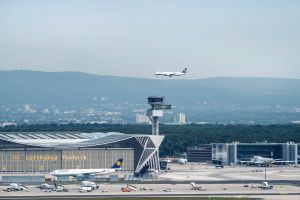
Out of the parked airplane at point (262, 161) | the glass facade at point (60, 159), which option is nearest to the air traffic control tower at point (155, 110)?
the glass facade at point (60, 159)

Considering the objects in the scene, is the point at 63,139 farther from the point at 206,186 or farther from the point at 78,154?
the point at 206,186

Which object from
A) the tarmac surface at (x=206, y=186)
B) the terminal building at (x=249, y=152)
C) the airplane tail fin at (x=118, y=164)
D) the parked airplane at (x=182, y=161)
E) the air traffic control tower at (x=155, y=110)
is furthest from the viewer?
the parked airplane at (x=182, y=161)

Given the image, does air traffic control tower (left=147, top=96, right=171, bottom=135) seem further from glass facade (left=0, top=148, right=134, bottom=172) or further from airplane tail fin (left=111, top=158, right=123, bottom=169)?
airplane tail fin (left=111, top=158, right=123, bottom=169)

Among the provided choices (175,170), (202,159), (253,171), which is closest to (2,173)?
(175,170)

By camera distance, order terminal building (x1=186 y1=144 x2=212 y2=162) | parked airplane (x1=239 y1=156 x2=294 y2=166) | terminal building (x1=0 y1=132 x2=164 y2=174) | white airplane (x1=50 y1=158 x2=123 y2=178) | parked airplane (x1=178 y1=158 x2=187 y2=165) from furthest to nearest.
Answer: terminal building (x1=186 y1=144 x2=212 y2=162) < parked airplane (x1=178 y1=158 x2=187 y2=165) < parked airplane (x1=239 y1=156 x2=294 y2=166) < terminal building (x1=0 y1=132 x2=164 y2=174) < white airplane (x1=50 y1=158 x2=123 y2=178)

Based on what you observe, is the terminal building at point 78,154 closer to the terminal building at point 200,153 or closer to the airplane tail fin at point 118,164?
the airplane tail fin at point 118,164

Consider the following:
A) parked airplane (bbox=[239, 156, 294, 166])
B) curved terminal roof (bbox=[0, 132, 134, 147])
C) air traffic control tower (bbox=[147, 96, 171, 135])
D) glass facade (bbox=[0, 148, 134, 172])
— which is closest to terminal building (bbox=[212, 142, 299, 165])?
parked airplane (bbox=[239, 156, 294, 166])

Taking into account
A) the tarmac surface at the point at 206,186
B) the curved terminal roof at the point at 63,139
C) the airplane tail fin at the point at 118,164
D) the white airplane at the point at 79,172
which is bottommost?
the tarmac surface at the point at 206,186
